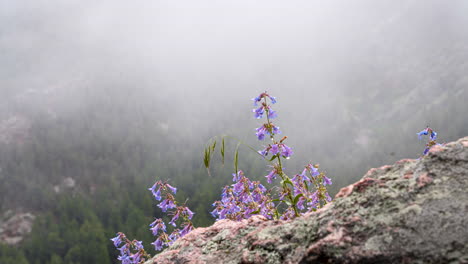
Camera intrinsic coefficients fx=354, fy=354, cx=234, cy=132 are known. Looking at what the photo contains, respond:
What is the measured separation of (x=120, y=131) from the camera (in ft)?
566

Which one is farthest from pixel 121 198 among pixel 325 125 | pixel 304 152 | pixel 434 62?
pixel 434 62

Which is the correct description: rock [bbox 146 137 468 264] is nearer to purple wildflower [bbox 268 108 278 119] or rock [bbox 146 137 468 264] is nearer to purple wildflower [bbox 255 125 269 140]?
purple wildflower [bbox 255 125 269 140]

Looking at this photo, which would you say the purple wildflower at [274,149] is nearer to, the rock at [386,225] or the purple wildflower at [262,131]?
the purple wildflower at [262,131]

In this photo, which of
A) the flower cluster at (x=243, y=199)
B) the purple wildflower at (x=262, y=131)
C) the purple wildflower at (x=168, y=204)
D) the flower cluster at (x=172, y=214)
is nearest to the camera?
the purple wildflower at (x=262, y=131)

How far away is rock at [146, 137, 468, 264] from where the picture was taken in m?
1.41

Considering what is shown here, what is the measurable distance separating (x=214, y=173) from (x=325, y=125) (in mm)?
72348

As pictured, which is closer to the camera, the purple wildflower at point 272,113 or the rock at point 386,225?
the rock at point 386,225

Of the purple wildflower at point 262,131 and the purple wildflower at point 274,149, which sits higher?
the purple wildflower at point 262,131

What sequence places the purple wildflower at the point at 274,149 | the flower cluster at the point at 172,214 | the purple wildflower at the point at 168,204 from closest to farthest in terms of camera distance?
the purple wildflower at the point at 274,149 → the flower cluster at the point at 172,214 → the purple wildflower at the point at 168,204

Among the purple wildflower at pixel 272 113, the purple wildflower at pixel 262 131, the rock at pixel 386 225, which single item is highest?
the purple wildflower at pixel 272 113

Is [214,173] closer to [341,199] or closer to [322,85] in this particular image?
[341,199]

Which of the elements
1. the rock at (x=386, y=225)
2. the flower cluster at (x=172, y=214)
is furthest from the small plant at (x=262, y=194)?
the rock at (x=386, y=225)

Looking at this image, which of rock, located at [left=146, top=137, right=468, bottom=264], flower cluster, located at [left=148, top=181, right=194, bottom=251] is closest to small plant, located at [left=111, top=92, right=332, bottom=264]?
flower cluster, located at [left=148, top=181, right=194, bottom=251]

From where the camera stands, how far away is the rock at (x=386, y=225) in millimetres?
1409
